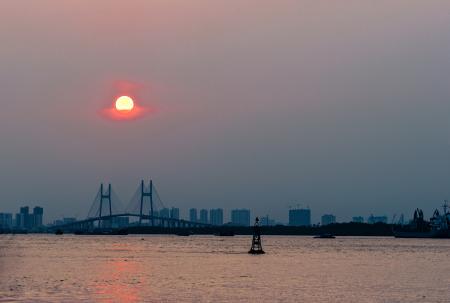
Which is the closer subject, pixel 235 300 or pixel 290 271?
pixel 235 300

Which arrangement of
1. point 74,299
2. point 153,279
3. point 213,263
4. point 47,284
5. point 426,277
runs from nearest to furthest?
1. point 74,299
2. point 47,284
3. point 153,279
4. point 426,277
5. point 213,263

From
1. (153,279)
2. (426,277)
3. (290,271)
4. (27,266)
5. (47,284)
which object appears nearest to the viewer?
(47,284)

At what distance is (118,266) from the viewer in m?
96.1

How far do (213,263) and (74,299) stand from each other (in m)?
49.2

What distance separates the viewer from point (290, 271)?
285 ft

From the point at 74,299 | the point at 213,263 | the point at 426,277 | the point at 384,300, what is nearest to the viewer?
the point at 74,299

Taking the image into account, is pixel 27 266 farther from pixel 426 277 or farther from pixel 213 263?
pixel 426 277

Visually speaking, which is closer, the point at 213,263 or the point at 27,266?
the point at 27,266

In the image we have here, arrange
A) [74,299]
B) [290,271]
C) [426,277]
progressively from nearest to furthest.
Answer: [74,299]
[426,277]
[290,271]

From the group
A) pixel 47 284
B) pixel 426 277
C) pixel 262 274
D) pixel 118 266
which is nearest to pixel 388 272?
pixel 426 277

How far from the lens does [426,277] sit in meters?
80.8

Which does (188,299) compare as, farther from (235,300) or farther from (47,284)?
(47,284)

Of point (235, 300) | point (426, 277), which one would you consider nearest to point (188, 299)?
point (235, 300)

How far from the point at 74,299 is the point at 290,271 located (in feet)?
→ 119
